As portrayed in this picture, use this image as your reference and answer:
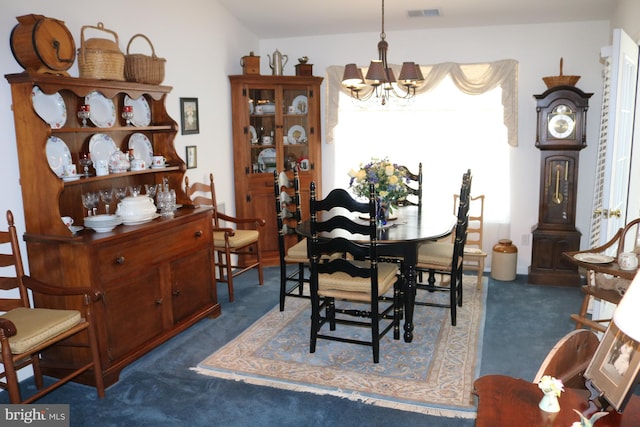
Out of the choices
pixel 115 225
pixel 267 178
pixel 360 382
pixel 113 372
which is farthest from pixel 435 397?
pixel 267 178

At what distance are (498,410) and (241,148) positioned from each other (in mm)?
4249

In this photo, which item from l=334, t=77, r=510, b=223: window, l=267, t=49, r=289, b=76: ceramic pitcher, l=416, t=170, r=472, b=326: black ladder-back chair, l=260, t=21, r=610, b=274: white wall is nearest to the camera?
l=416, t=170, r=472, b=326: black ladder-back chair

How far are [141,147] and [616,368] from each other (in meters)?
3.40

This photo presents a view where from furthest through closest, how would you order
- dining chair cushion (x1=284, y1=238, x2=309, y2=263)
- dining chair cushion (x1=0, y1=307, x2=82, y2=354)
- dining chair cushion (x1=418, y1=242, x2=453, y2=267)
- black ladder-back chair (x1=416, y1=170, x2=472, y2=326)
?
dining chair cushion (x1=284, y1=238, x2=309, y2=263)
dining chair cushion (x1=418, y1=242, x2=453, y2=267)
black ladder-back chair (x1=416, y1=170, x2=472, y2=326)
dining chair cushion (x1=0, y1=307, x2=82, y2=354)

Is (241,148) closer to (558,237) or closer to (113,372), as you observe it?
(113,372)

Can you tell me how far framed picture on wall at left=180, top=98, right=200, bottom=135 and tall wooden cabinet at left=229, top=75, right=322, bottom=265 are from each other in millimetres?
624

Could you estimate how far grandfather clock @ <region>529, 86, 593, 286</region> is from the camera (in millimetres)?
4625

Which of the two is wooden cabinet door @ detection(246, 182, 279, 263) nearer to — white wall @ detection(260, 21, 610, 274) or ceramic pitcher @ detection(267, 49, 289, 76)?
ceramic pitcher @ detection(267, 49, 289, 76)

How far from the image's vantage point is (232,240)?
14.7 feet

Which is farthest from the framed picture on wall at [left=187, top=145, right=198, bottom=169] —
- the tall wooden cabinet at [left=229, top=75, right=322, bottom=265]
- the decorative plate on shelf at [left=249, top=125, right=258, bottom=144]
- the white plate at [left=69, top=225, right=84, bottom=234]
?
the white plate at [left=69, top=225, right=84, bottom=234]

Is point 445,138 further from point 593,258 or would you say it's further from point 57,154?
point 57,154

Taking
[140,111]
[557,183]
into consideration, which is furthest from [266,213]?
[557,183]

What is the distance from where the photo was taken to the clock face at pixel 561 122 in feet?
15.2

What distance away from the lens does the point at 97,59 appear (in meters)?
3.15
